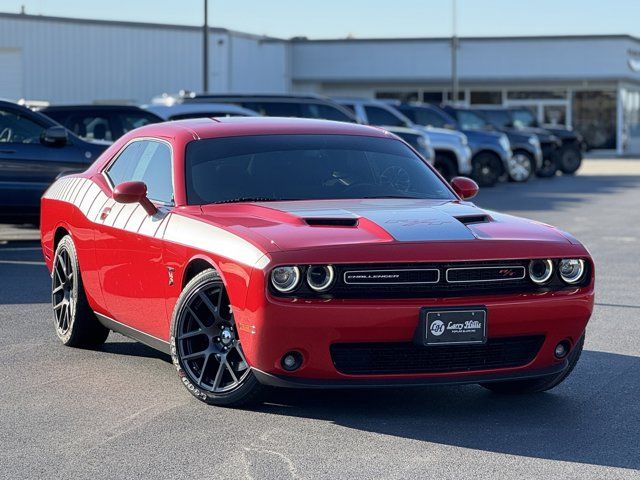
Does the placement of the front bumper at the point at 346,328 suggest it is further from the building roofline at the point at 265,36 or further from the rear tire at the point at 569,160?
the building roofline at the point at 265,36

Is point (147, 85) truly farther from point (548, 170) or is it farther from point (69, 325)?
point (69, 325)

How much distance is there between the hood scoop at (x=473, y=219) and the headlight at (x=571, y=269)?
0.49 m

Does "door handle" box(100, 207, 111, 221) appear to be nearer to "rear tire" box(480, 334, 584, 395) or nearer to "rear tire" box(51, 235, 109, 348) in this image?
"rear tire" box(51, 235, 109, 348)

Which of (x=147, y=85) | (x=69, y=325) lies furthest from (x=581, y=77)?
(x=69, y=325)

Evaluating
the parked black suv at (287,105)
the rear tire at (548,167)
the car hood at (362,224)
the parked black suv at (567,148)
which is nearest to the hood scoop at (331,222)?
the car hood at (362,224)

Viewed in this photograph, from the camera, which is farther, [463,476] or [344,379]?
[344,379]

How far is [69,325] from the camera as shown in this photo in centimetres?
835

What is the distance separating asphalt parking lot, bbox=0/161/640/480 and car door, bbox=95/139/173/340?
361 mm

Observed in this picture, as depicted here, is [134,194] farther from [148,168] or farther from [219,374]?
[219,374]

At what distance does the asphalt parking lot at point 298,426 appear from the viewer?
548 centimetres

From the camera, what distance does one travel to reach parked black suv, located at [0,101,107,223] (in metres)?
15.2

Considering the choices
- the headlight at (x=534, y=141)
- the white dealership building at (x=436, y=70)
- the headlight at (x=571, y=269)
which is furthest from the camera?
the white dealership building at (x=436, y=70)

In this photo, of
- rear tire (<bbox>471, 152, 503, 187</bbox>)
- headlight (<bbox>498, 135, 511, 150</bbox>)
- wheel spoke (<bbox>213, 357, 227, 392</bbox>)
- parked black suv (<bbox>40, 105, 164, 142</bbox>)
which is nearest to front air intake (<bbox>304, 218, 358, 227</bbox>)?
wheel spoke (<bbox>213, 357, 227, 392</bbox>)

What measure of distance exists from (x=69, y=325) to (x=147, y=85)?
39.9 meters
